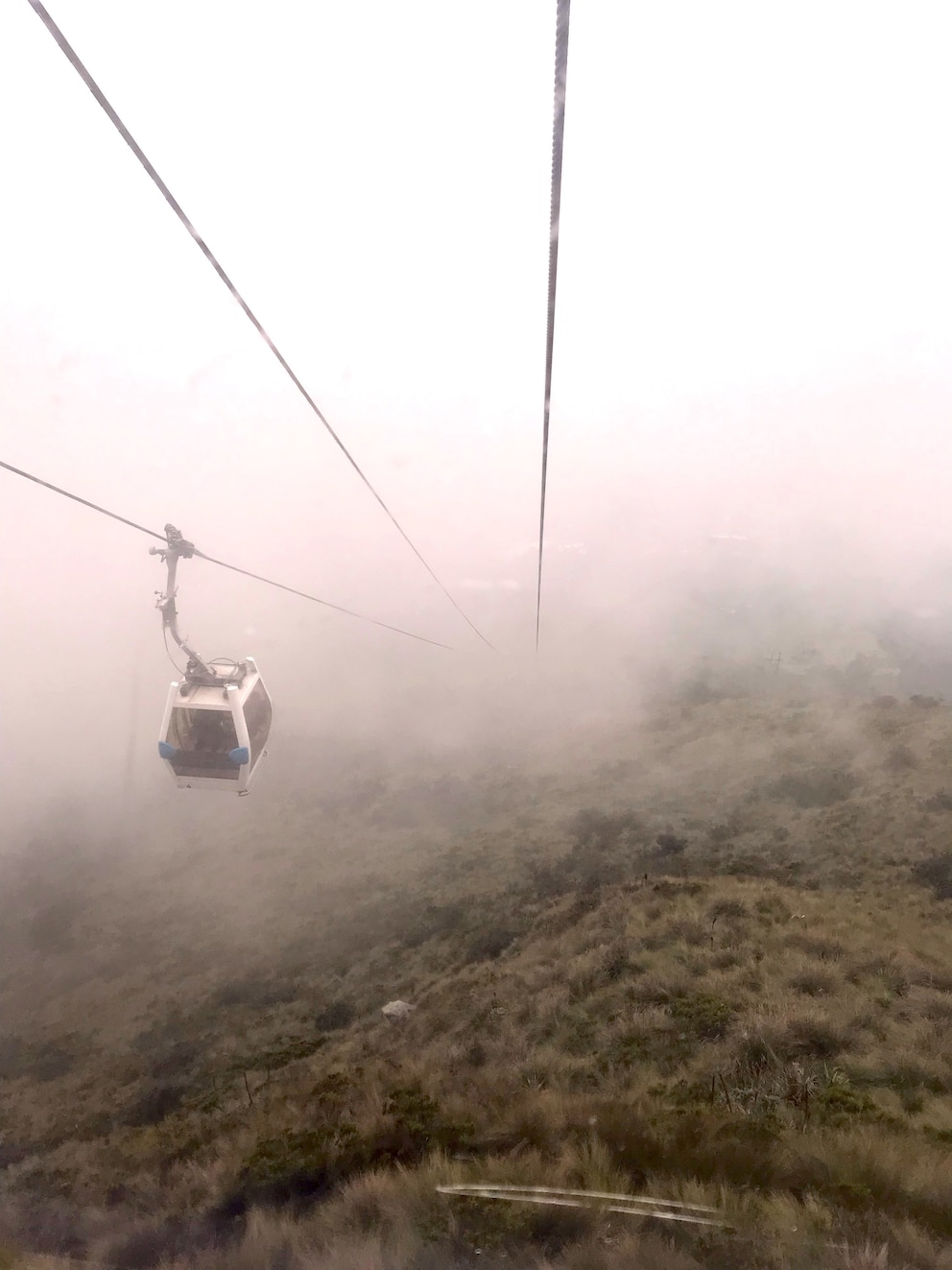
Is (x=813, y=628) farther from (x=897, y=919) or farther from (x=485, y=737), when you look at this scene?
(x=897, y=919)

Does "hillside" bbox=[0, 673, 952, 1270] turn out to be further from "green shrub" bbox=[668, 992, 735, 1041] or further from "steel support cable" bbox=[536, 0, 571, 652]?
"steel support cable" bbox=[536, 0, 571, 652]

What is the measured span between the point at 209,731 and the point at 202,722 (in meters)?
0.21

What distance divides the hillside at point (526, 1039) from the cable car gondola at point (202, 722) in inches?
223

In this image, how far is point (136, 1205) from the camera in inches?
281

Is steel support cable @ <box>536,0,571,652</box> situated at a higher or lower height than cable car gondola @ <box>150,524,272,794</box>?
higher

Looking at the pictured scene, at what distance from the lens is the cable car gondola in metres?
11.1

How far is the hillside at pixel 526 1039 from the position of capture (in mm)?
5180

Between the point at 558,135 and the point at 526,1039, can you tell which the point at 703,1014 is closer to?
the point at 526,1039

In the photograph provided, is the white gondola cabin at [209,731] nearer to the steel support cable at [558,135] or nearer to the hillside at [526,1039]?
the hillside at [526,1039]

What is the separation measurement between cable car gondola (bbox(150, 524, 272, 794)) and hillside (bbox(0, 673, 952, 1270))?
5.66 m

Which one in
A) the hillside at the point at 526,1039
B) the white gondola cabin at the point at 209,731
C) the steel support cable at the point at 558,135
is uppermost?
the steel support cable at the point at 558,135

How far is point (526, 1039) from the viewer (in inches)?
400

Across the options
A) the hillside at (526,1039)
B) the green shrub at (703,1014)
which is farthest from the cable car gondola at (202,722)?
the green shrub at (703,1014)

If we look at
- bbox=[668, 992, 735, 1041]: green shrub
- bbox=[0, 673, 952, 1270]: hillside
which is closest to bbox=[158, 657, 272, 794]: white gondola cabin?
bbox=[0, 673, 952, 1270]: hillside
